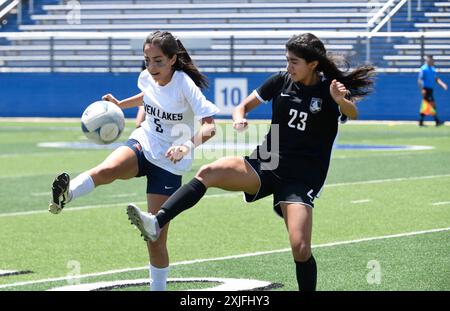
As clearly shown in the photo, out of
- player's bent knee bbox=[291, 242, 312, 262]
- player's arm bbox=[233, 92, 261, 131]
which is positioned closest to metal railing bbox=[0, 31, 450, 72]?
player's arm bbox=[233, 92, 261, 131]

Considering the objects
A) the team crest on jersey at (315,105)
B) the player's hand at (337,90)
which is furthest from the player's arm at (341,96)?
the team crest on jersey at (315,105)

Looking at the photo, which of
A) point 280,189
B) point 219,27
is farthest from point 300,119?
point 219,27

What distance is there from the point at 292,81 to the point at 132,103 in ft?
4.55

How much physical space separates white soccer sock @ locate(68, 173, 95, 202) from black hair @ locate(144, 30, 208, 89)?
101 centimetres

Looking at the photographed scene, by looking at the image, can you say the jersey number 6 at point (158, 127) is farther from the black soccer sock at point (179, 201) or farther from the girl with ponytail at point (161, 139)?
the black soccer sock at point (179, 201)

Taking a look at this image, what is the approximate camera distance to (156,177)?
7.52 meters

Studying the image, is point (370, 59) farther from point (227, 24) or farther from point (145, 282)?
point (145, 282)

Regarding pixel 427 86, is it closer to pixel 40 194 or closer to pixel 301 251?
pixel 40 194

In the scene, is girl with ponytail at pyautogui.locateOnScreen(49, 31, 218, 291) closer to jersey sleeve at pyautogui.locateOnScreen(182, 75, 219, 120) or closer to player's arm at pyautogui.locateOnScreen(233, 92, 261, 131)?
jersey sleeve at pyautogui.locateOnScreen(182, 75, 219, 120)

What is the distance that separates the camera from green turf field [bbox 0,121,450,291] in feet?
28.1

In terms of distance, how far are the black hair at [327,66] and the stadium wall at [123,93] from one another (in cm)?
2319

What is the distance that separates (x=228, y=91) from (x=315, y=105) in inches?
955

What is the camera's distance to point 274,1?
117 ft

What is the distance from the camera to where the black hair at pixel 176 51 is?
7496mm
